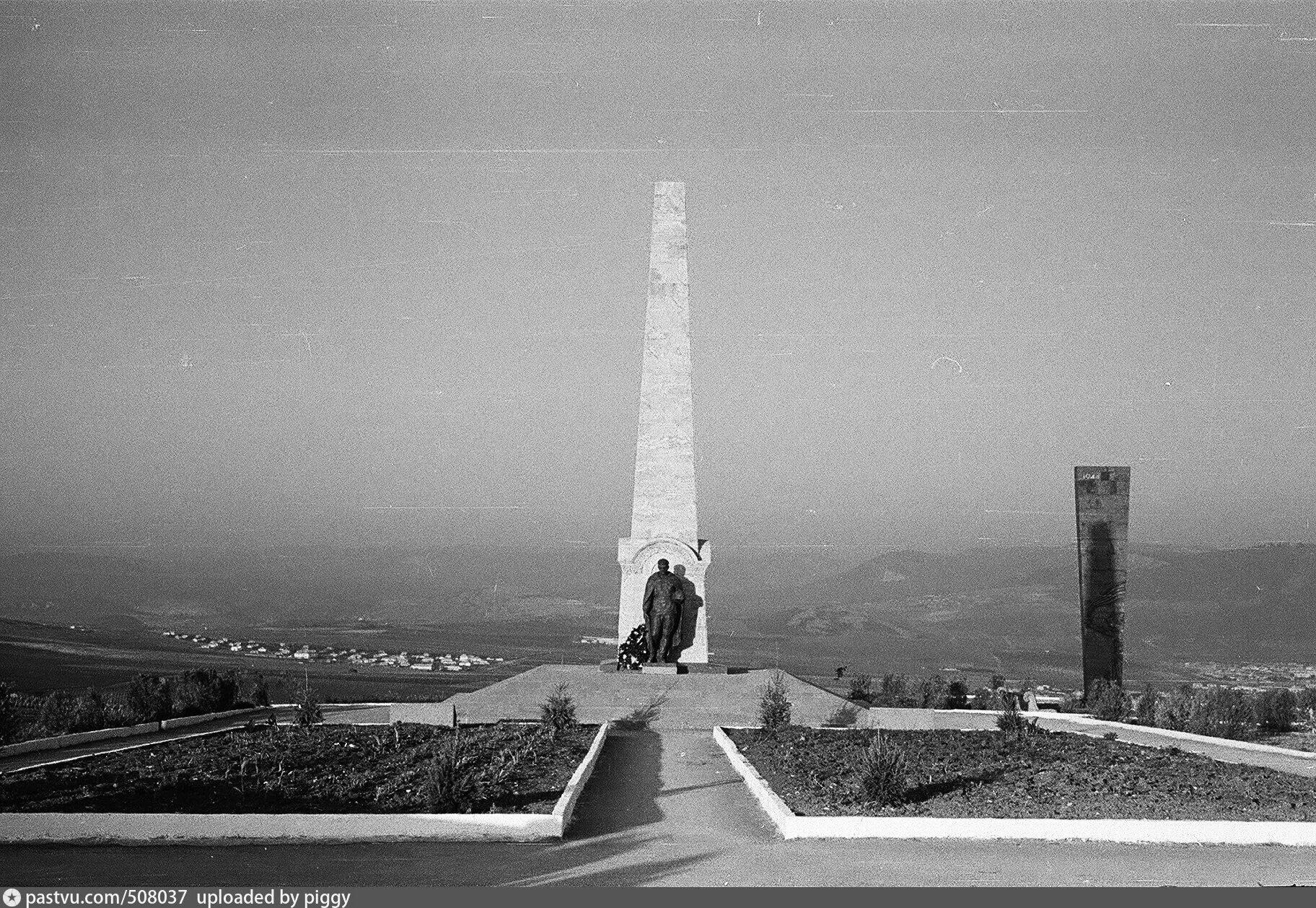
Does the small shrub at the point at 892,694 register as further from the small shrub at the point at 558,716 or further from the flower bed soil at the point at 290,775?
the flower bed soil at the point at 290,775

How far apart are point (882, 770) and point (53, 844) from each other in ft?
24.3

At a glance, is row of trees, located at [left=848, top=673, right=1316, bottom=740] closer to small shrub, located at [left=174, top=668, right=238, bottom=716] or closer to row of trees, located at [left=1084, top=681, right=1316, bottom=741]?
row of trees, located at [left=1084, top=681, right=1316, bottom=741]

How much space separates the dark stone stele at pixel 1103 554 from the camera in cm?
2530

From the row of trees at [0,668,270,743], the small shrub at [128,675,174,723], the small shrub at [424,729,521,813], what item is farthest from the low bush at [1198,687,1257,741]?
the small shrub at [128,675,174,723]

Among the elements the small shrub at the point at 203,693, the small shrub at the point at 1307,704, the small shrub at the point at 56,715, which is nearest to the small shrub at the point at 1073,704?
the small shrub at the point at 1307,704

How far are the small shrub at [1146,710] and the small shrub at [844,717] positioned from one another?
15.8 ft

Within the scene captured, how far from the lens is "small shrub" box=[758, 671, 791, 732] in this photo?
766 inches

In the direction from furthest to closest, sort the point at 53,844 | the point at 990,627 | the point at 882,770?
the point at 990,627, the point at 882,770, the point at 53,844

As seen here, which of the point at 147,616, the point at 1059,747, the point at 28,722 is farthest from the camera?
the point at 147,616

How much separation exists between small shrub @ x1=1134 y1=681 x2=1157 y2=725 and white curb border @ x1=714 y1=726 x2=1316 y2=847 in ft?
36.3

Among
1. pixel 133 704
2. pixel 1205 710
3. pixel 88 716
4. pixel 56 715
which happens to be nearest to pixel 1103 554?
pixel 1205 710

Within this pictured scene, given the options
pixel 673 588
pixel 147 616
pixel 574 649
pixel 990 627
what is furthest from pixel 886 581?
pixel 673 588

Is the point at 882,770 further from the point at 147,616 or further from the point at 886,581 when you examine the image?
the point at 886,581

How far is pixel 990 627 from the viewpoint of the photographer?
8562 cm
